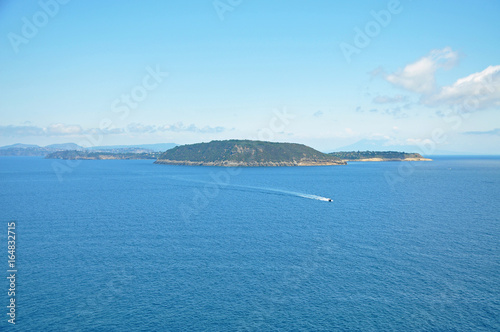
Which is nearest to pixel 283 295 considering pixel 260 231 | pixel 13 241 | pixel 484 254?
pixel 260 231

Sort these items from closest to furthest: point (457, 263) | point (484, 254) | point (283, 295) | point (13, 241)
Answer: point (283, 295) → point (457, 263) → point (484, 254) → point (13, 241)

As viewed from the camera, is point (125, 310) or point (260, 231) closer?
point (125, 310)

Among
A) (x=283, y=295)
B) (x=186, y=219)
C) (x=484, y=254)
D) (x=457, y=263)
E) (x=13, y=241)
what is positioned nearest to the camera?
(x=283, y=295)

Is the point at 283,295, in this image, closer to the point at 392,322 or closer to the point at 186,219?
the point at 392,322

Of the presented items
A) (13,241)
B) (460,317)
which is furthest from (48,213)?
(460,317)

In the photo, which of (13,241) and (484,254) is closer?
(484,254)

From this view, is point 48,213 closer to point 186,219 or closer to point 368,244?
point 186,219
